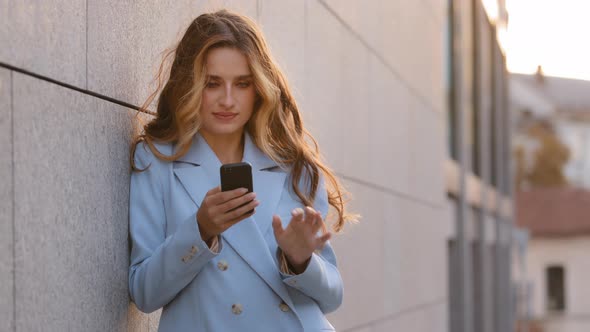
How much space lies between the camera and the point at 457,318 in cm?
1453

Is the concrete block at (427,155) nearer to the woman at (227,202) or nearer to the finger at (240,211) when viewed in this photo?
the woman at (227,202)

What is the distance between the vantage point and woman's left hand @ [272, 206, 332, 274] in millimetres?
2615

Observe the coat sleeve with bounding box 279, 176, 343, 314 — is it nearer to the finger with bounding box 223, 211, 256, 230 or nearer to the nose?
the finger with bounding box 223, 211, 256, 230

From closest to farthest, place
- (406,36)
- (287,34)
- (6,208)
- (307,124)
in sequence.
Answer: (6,208)
(287,34)
(307,124)
(406,36)

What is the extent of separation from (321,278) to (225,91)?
59cm

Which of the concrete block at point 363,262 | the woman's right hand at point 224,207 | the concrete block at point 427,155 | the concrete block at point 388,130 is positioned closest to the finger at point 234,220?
the woman's right hand at point 224,207

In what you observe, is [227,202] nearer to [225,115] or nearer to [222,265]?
[222,265]

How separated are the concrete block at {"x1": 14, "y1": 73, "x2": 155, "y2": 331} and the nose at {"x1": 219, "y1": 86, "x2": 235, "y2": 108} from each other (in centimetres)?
31

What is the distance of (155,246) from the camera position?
2.88m

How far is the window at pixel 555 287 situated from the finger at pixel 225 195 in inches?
1824

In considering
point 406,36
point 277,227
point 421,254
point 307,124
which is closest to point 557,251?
point 421,254

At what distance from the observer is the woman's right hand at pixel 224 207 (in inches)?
99.4

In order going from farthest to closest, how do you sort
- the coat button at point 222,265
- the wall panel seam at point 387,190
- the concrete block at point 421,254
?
the concrete block at point 421,254
the wall panel seam at point 387,190
the coat button at point 222,265

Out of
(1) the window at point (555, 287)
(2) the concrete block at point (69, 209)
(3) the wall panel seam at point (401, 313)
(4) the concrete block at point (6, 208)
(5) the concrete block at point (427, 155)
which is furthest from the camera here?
(1) the window at point (555, 287)
